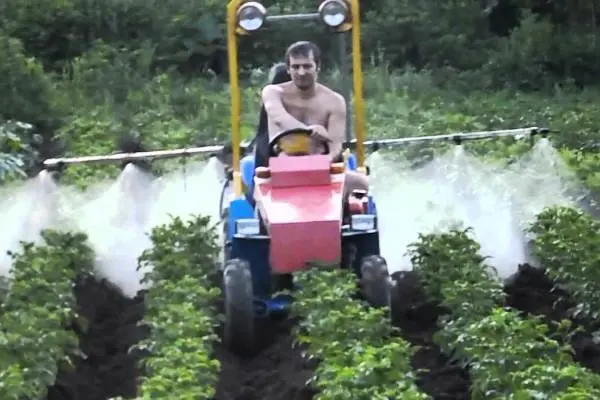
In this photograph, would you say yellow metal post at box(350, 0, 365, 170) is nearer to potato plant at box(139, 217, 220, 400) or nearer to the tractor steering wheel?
the tractor steering wheel

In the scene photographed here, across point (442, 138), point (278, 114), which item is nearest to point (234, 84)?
point (278, 114)

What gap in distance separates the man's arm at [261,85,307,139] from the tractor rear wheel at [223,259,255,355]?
3.39 feet

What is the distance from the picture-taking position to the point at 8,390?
22.3ft

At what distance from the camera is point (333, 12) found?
9391mm

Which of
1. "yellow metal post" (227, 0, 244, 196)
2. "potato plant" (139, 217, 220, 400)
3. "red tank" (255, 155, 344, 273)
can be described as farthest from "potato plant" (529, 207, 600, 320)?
"potato plant" (139, 217, 220, 400)

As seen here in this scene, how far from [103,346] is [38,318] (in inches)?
45.1

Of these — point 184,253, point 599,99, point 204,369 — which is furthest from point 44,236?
point 599,99

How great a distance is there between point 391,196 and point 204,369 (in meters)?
5.20

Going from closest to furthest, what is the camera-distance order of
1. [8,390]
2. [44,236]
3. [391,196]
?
[8,390], [44,236], [391,196]

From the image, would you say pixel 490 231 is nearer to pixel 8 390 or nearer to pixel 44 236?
pixel 44 236

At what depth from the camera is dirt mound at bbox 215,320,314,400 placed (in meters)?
7.82

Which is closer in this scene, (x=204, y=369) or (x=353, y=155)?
(x=204, y=369)

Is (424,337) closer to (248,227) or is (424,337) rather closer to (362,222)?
(362,222)

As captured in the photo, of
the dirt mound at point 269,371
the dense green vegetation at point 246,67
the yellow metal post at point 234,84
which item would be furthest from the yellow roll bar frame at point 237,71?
the dense green vegetation at point 246,67
